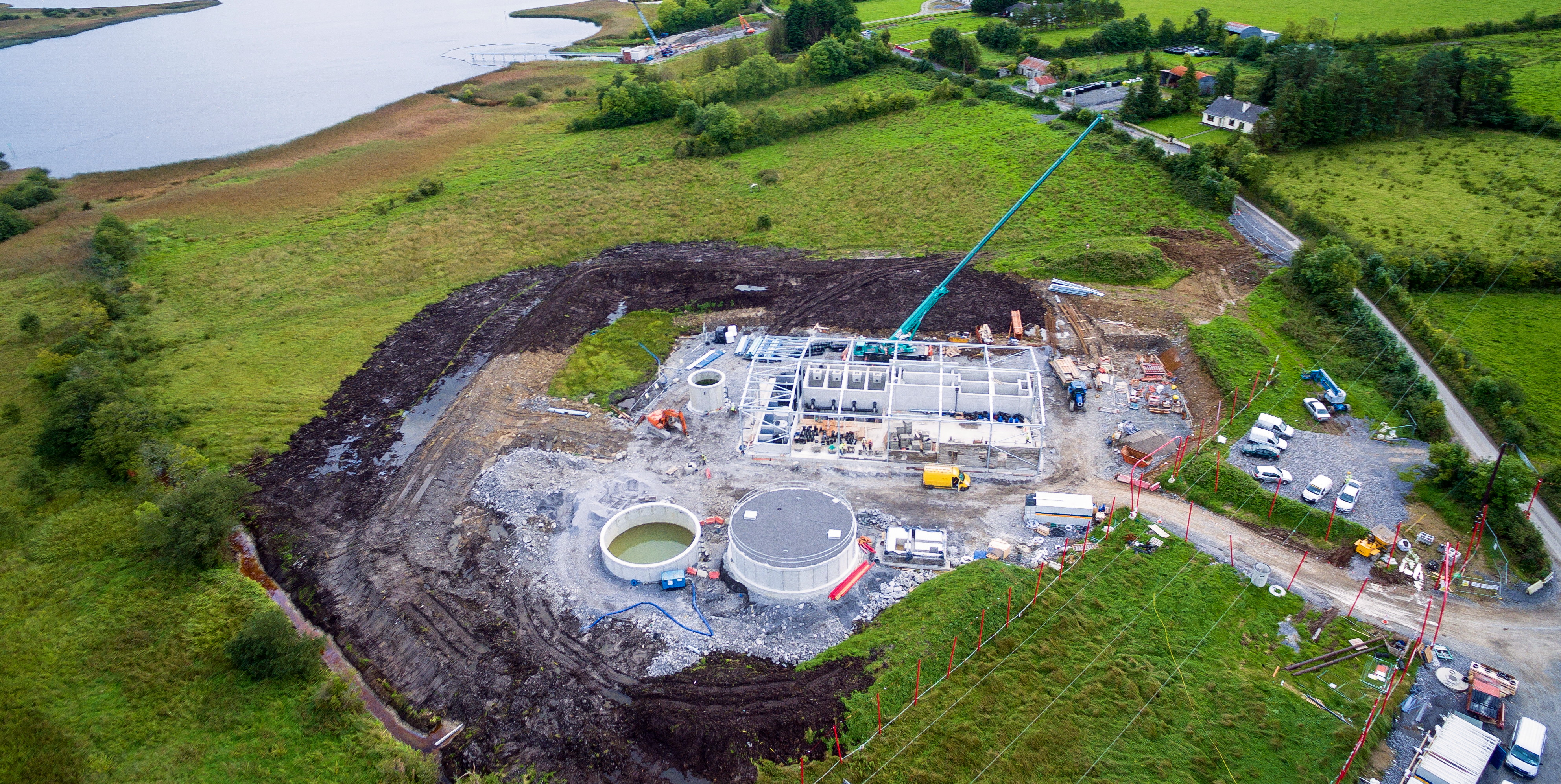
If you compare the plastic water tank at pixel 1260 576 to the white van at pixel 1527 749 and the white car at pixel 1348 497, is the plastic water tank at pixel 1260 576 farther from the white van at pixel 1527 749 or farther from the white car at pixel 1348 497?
the white van at pixel 1527 749

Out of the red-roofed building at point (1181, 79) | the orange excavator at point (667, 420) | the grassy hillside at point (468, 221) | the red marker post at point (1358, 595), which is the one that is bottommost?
the red marker post at point (1358, 595)

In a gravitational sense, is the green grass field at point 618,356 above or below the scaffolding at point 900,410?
above

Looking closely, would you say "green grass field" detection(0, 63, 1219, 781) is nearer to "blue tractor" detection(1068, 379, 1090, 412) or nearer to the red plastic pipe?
the red plastic pipe

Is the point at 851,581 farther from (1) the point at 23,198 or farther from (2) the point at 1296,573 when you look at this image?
(1) the point at 23,198

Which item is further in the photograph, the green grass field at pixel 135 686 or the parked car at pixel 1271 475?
the parked car at pixel 1271 475

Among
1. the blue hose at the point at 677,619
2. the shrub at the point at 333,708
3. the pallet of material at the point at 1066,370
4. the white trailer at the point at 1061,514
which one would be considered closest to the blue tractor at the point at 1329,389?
the pallet of material at the point at 1066,370

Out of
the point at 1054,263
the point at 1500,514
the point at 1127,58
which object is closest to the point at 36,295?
the point at 1054,263
